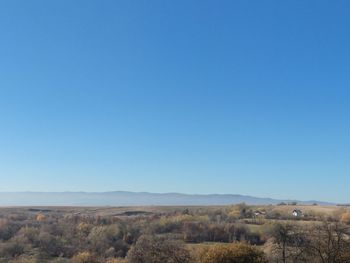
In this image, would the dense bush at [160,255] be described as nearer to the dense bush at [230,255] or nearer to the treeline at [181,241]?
the treeline at [181,241]

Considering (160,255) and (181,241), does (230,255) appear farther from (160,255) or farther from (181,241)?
(181,241)

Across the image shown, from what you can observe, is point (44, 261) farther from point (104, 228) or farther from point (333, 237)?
point (333, 237)

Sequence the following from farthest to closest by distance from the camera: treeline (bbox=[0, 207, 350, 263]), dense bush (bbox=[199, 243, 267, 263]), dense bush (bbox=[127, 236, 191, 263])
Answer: dense bush (bbox=[199, 243, 267, 263]) < treeline (bbox=[0, 207, 350, 263]) < dense bush (bbox=[127, 236, 191, 263])

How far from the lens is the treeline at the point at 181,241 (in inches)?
1908

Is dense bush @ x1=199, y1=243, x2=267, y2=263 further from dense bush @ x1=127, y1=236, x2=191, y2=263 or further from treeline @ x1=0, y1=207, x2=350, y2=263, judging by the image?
dense bush @ x1=127, y1=236, x2=191, y2=263

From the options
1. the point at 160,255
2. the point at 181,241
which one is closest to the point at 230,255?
the point at 160,255

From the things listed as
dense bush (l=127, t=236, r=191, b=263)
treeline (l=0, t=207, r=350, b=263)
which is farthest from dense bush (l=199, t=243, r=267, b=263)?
dense bush (l=127, t=236, r=191, b=263)

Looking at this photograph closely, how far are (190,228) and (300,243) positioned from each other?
221ft

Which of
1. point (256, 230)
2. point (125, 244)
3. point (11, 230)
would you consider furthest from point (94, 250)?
point (256, 230)

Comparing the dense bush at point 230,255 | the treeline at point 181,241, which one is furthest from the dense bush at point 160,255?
the dense bush at point 230,255

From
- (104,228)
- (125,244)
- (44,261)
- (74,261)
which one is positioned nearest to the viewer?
(74,261)

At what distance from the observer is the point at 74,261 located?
7750cm

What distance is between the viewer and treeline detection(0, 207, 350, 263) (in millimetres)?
48469

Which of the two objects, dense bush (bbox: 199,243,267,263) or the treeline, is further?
dense bush (bbox: 199,243,267,263)
